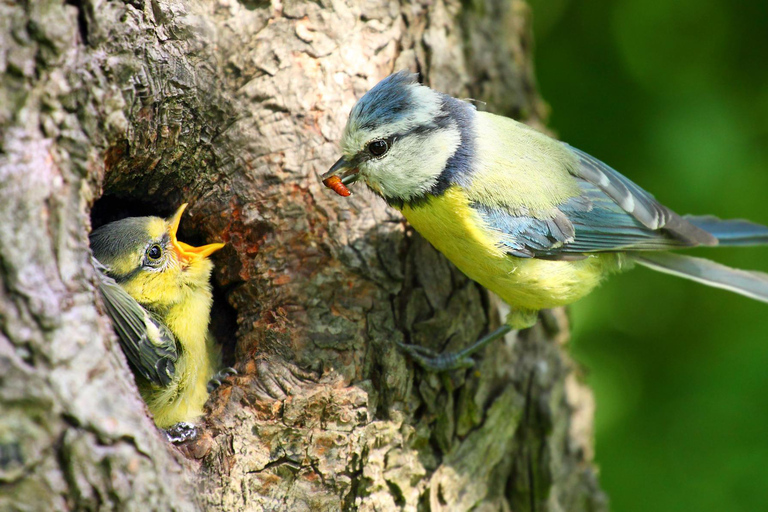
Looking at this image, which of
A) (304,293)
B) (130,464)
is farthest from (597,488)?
(130,464)

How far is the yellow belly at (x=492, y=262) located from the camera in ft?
6.99

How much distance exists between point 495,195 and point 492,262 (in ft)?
0.78

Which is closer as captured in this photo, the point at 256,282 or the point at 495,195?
the point at 495,195

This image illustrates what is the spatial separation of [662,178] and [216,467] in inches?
103

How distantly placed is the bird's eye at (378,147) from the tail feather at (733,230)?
142 centimetres

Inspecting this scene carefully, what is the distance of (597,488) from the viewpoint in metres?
2.98

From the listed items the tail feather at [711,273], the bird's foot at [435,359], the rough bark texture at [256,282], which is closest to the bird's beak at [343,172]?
the rough bark texture at [256,282]

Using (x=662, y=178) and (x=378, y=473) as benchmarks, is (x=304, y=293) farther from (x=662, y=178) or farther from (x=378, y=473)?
(x=662, y=178)

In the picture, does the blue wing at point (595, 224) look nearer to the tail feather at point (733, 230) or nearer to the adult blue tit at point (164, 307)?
the tail feather at point (733, 230)

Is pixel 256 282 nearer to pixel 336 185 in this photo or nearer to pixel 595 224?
pixel 336 185

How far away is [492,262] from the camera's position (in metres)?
2.18

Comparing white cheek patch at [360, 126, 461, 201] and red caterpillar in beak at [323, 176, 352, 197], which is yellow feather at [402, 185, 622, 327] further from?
red caterpillar in beak at [323, 176, 352, 197]

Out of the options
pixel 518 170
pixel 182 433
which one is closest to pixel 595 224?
pixel 518 170

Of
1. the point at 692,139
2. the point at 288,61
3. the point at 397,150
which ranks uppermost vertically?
the point at 692,139
